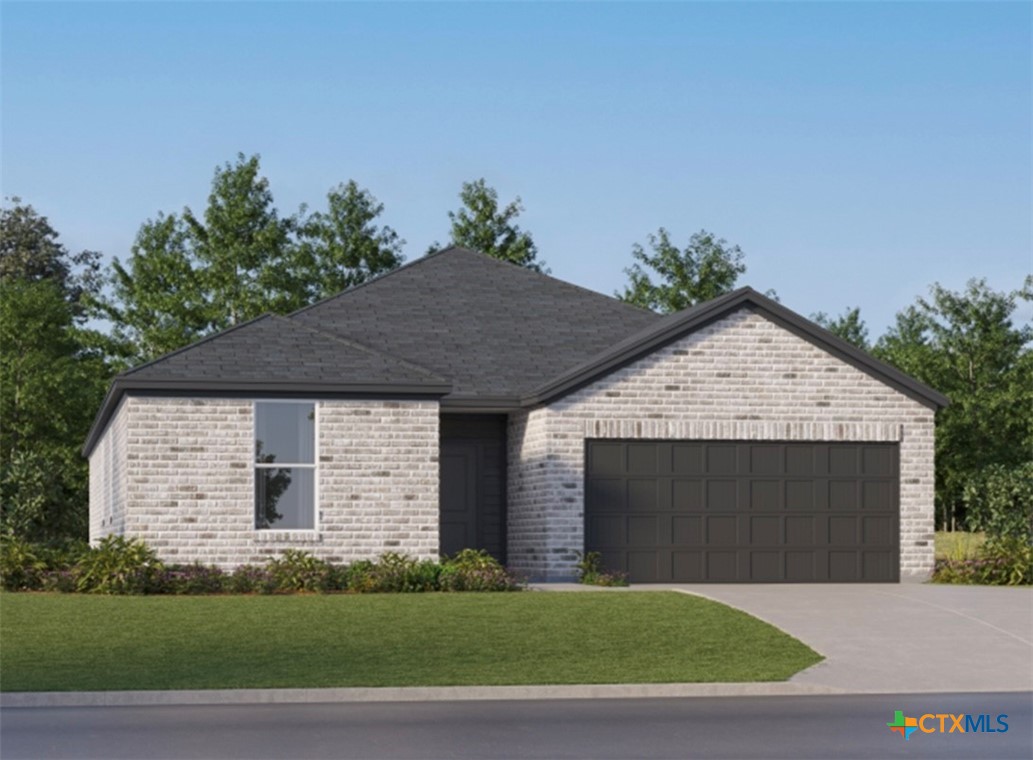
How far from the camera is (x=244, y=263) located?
51.0m

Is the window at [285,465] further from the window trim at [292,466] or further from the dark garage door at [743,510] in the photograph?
the dark garage door at [743,510]

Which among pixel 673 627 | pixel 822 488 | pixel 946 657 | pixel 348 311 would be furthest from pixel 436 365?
pixel 946 657

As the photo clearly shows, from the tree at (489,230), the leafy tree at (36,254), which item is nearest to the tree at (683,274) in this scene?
the tree at (489,230)

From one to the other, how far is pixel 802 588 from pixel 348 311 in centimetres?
1081

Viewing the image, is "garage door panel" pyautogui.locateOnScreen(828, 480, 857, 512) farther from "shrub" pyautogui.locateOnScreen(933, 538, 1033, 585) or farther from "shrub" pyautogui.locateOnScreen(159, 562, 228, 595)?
"shrub" pyautogui.locateOnScreen(159, 562, 228, 595)

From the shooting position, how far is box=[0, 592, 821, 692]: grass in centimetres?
1834

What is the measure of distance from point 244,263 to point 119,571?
2533cm

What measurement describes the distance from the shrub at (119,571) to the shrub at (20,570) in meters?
0.66

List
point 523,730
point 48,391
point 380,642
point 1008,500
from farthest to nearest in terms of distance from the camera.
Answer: point 48,391
point 1008,500
point 380,642
point 523,730

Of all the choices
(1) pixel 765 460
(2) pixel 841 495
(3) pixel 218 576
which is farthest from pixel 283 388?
(2) pixel 841 495

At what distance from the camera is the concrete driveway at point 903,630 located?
63.0ft

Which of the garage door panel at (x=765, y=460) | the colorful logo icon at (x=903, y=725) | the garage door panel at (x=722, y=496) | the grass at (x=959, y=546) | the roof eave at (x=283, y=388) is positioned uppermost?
the roof eave at (x=283, y=388)

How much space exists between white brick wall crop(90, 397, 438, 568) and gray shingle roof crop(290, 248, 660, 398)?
223 cm

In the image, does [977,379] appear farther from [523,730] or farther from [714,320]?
[523,730]
